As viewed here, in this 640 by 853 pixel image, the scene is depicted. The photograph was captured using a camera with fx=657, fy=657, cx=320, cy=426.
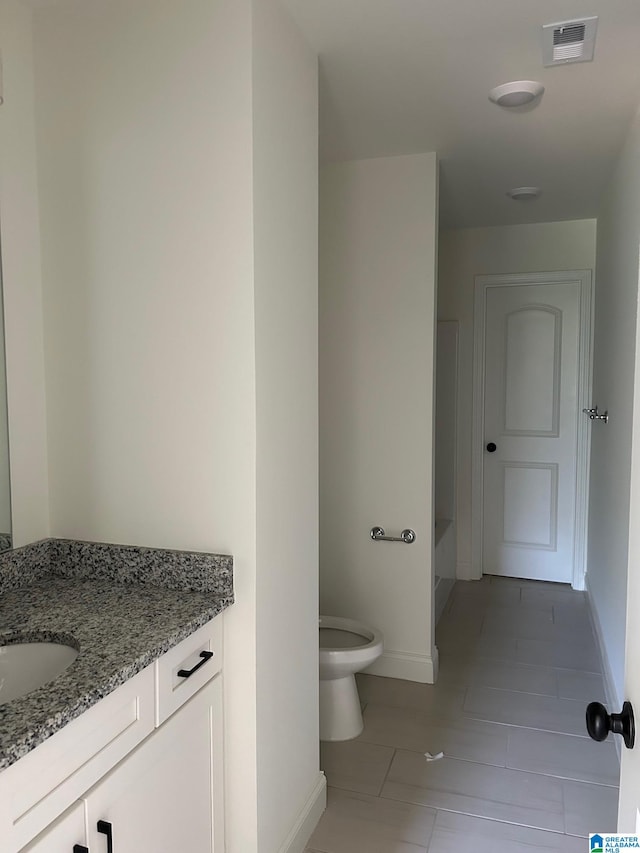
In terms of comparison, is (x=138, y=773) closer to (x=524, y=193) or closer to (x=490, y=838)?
(x=490, y=838)

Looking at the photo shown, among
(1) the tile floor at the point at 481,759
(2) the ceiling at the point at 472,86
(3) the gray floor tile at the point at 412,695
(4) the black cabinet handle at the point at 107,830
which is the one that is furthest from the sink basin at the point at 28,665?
(3) the gray floor tile at the point at 412,695

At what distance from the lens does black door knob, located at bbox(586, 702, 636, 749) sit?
3.07 feet

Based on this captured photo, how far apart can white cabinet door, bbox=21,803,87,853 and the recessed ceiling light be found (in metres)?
3.36

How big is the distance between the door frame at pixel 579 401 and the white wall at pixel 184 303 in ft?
9.58

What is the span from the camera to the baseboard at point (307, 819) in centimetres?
193

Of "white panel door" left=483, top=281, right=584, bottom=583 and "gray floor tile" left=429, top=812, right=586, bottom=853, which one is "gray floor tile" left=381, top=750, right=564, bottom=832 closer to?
"gray floor tile" left=429, top=812, right=586, bottom=853

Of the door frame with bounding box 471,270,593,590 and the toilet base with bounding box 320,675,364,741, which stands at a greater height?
the door frame with bounding box 471,270,593,590

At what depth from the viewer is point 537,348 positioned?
4496 millimetres

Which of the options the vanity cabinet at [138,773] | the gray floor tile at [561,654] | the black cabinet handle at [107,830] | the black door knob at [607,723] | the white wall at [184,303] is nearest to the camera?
the black door knob at [607,723]

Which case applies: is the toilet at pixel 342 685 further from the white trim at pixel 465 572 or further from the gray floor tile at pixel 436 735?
the white trim at pixel 465 572

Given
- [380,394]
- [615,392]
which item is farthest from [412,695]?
[615,392]

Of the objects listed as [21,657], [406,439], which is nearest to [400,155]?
[406,439]

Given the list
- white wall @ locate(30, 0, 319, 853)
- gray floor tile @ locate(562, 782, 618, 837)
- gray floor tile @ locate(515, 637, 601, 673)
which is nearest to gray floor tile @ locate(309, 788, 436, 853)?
white wall @ locate(30, 0, 319, 853)

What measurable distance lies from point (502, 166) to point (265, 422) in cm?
209
